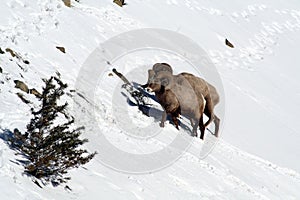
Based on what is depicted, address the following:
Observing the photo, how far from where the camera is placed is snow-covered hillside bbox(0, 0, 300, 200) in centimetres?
850

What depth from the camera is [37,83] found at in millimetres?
11000

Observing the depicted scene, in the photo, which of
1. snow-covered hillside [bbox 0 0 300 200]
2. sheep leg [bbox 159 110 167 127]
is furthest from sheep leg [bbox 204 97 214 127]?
sheep leg [bbox 159 110 167 127]

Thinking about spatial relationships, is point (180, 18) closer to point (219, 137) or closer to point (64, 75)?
point (219, 137)

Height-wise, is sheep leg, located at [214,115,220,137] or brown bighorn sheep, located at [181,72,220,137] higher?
brown bighorn sheep, located at [181,72,220,137]

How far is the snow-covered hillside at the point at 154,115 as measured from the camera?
8.50 meters

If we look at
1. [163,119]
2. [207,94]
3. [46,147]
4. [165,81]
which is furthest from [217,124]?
[46,147]

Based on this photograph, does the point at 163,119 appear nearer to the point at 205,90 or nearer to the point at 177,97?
the point at 177,97

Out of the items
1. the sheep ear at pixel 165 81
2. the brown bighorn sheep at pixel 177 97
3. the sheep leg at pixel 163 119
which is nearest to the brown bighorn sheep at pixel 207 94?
the brown bighorn sheep at pixel 177 97

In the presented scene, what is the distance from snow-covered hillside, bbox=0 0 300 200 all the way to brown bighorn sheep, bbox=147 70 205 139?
24.2 inches

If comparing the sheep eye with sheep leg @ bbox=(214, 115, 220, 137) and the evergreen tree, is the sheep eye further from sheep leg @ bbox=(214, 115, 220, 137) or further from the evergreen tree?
the evergreen tree

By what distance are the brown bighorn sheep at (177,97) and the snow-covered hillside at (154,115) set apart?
0.61 m

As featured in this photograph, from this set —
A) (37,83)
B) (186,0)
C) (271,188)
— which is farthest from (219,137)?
(186,0)

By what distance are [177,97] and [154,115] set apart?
1191 mm

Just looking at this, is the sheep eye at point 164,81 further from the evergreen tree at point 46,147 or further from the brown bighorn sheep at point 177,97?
the evergreen tree at point 46,147
